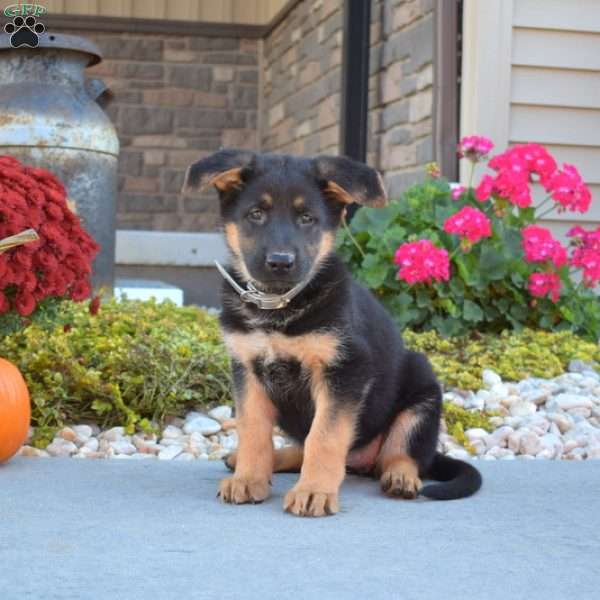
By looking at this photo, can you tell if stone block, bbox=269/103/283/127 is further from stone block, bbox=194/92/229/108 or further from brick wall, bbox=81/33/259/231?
stone block, bbox=194/92/229/108

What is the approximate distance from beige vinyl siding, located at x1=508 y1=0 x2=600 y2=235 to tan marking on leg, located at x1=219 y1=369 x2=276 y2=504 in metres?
4.41

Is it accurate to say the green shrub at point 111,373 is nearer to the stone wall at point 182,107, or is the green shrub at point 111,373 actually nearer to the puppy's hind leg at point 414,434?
the puppy's hind leg at point 414,434

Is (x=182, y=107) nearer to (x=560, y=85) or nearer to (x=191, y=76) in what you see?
(x=191, y=76)

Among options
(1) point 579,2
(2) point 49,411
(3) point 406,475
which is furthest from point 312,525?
(1) point 579,2

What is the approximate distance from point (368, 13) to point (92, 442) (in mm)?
5415

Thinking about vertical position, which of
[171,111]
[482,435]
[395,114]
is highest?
[171,111]

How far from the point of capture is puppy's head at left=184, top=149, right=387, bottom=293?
350cm

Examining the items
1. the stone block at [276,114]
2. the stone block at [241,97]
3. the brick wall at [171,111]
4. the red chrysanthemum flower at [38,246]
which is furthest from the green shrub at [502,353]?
the stone block at [241,97]

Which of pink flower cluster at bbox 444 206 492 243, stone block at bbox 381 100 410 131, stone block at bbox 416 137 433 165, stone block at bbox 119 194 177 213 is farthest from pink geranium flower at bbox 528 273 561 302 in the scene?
stone block at bbox 119 194 177 213

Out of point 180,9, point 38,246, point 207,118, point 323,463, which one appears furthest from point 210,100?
point 323,463

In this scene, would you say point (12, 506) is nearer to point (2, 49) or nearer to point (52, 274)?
point (52, 274)

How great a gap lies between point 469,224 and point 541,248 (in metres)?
0.51

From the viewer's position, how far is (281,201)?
354 cm

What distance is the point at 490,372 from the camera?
589 cm
